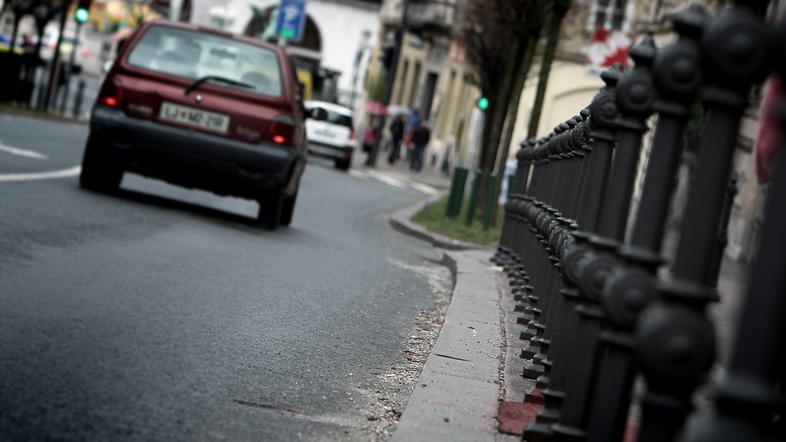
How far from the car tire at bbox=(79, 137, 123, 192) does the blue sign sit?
126ft

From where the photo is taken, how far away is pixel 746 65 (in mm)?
3289

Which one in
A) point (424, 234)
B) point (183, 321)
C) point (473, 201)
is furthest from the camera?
point (473, 201)

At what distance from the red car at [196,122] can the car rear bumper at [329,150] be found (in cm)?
2869

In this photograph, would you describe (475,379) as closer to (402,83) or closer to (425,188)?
(425,188)

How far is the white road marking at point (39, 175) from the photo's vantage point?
48.7 feet

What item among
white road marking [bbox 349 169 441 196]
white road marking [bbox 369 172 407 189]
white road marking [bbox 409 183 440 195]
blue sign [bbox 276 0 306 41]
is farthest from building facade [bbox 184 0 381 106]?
white road marking [bbox 409 183 440 195]

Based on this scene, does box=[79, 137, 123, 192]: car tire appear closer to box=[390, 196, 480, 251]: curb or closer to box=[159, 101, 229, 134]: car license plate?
box=[159, 101, 229, 134]: car license plate

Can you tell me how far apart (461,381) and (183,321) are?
1.59 metres

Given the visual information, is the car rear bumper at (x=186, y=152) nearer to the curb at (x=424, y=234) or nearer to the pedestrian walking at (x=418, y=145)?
the curb at (x=424, y=234)

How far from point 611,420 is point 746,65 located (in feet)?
4.88

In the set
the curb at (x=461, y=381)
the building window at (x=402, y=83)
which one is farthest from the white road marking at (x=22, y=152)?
the building window at (x=402, y=83)

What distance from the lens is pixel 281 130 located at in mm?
14719

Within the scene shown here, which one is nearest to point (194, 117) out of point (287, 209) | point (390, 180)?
point (287, 209)

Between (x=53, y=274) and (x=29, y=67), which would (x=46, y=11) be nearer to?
(x=29, y=67)
